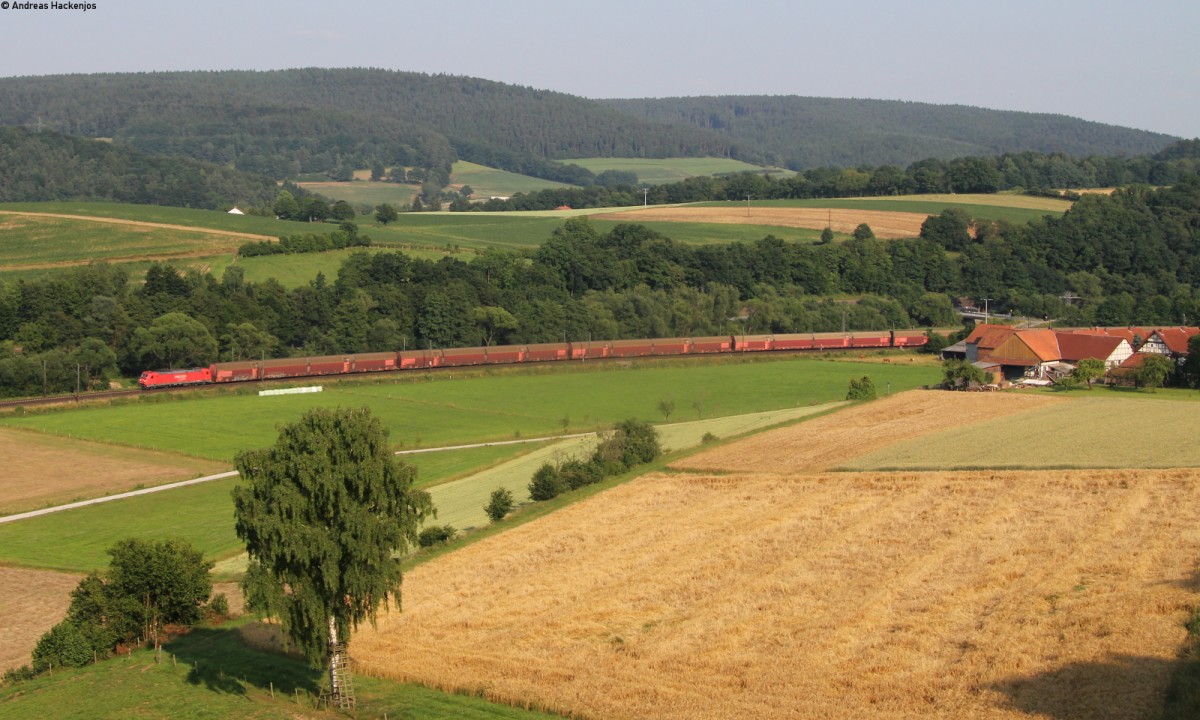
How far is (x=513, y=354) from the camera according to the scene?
9356cm

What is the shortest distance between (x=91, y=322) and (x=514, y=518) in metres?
59.1

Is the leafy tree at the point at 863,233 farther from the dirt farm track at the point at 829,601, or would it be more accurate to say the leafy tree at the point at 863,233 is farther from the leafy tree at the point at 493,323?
the dirt farm track at the point at 829,601

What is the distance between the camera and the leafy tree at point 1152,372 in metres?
68.8

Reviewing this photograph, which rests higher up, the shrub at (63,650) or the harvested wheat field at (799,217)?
the harvested wheat field at (799,217)

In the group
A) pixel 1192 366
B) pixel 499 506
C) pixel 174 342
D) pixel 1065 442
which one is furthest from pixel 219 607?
pixel 174 342

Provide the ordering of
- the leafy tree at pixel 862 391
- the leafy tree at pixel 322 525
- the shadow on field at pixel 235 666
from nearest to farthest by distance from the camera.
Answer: the leafy tree at pixel 322 525 → the shadow on field at pixel 235 666 → the leafy tree at pixel 862 391

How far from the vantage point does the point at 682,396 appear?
8012 centimetres

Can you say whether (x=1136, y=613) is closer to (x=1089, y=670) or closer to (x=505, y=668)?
(x=1089, y=670)

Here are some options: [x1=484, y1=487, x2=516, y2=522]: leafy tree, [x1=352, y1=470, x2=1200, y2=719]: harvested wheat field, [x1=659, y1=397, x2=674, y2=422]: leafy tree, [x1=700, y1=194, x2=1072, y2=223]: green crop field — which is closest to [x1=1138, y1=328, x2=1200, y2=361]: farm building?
[x1=659, y1=397, x2=674, y2=422]: leafy tree

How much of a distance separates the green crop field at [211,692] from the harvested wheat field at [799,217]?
13023cm

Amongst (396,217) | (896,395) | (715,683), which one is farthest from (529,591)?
(396,217)

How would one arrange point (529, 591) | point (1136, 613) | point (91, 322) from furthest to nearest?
point (91, 322), point (529, 591), point (1136, 613)

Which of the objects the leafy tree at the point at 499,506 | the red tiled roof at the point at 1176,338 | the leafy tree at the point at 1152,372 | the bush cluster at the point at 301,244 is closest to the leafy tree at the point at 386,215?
the bush cluster at the point at 301,244

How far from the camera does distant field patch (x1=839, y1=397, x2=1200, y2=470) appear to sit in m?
45.8
